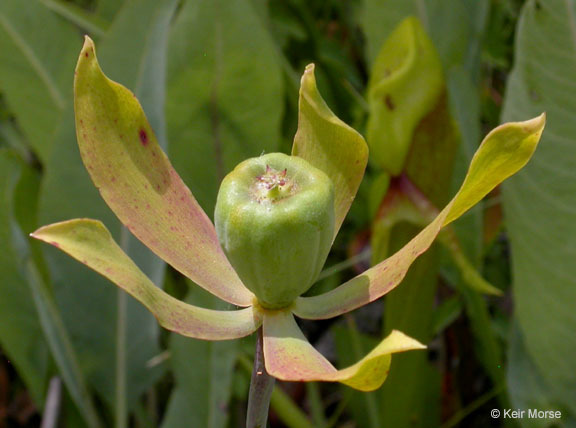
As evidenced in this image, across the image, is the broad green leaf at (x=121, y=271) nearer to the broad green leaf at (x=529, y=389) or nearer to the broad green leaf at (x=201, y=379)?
the broad green leaf at (x=201, y=379)

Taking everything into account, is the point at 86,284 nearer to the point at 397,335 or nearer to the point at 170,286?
the point at 170,286

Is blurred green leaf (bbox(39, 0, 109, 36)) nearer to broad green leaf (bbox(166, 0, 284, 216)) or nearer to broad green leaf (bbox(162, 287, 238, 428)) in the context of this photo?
broad green leaf (bbox(166, 0, 284, 216))

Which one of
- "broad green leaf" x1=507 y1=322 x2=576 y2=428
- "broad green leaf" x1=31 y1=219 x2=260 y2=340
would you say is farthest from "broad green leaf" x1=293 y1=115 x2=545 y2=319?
"broad green leaf" x1=507 y1=322 x2=576 y2=428

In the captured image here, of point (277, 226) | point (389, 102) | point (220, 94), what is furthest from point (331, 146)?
point (220, 94)

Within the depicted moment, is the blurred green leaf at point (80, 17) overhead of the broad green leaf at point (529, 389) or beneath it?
overhead

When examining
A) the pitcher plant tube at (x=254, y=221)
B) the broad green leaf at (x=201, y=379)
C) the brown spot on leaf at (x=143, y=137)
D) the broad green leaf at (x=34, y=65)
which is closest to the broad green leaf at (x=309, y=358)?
the pitcher plant tube at (x=254, y=221)

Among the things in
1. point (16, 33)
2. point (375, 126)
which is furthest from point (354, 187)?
point (16, 33)

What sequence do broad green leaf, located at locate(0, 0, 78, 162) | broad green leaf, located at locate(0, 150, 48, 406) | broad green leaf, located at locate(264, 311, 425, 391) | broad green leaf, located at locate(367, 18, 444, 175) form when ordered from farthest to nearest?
broad green leaf, located at locate(0, 0, 78, 162) < broad green leaf, located at locate(0, 150, 48, 406) < broad green leaf, located at locate(367, 18, 444, 175) < broad green leaf, located at locate(264, 311, 425, 391)
